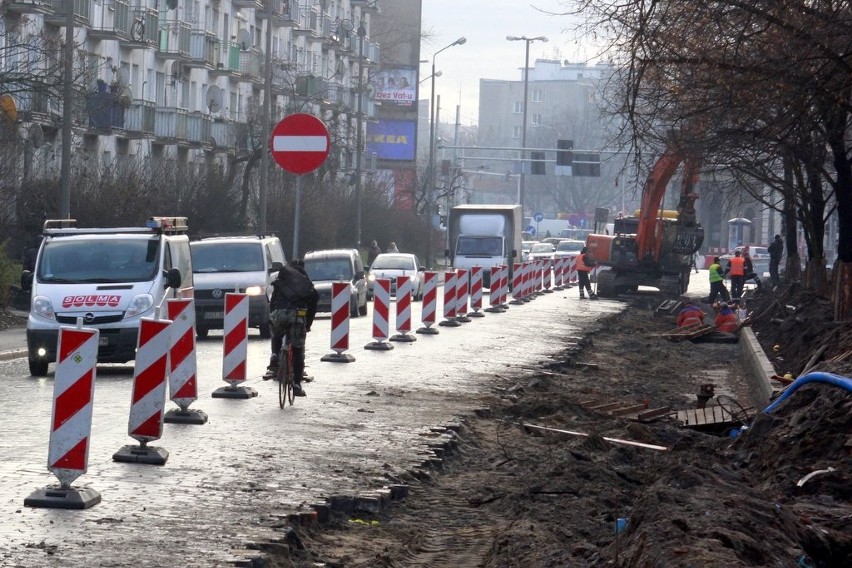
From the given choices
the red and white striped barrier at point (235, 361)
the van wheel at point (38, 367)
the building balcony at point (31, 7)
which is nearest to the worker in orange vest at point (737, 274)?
the building balcony at point (31, 7)

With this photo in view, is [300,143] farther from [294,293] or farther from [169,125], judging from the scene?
[169,125]

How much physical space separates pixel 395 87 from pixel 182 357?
285 ft

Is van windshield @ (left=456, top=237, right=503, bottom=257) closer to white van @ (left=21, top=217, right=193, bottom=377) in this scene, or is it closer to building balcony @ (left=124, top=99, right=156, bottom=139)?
building balcony @ (left=124, top=99, right=156, bottom=139)

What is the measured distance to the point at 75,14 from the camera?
1800 inches

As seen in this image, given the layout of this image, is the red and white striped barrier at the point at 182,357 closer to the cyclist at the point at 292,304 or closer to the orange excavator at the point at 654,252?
the cyclist at the point at 292,304

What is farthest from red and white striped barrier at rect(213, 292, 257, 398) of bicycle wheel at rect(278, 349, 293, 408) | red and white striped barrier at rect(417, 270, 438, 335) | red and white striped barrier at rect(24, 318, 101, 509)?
red and white striped barrier at rect(417, 270, 438, 335)

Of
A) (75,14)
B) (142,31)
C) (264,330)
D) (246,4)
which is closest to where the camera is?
(264,330)

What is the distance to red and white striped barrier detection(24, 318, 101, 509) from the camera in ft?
29.8

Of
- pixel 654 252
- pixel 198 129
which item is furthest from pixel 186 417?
pixel 198 129

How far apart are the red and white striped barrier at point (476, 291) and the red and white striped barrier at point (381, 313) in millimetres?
10735

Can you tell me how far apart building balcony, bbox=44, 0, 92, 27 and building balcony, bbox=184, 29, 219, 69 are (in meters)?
10.8

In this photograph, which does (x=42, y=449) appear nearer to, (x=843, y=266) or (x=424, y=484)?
(x=424, y=484)

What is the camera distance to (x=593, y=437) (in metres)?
12.7

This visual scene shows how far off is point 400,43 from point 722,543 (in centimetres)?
10282
